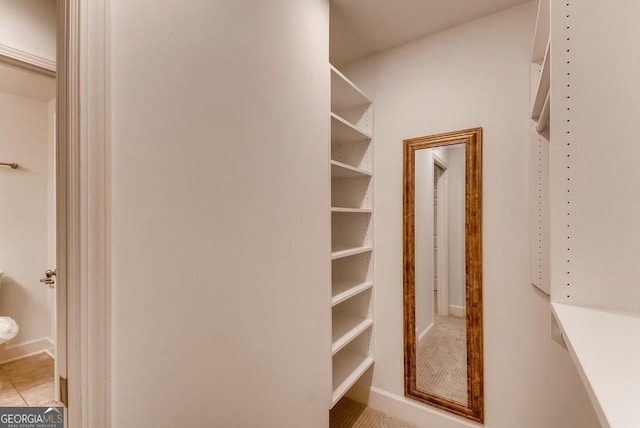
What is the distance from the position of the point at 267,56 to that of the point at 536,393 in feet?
7.33

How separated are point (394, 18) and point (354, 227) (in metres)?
1.43

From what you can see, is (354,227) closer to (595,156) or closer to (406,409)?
(406,409)

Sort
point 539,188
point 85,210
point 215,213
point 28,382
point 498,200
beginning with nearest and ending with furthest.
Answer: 1. point 85,210
2. point 215,213
3. point 539,188
4. point 498,200
5. point 28,382

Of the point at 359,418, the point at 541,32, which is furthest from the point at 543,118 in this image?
the point at 359,418

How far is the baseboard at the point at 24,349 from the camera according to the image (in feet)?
7.93

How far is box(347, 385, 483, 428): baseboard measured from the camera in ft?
5.82

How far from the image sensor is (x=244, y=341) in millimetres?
1053

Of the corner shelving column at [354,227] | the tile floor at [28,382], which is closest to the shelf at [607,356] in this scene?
the corner shelving column at [354,227]

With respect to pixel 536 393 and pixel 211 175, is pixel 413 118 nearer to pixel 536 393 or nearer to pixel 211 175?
pixel 211 175

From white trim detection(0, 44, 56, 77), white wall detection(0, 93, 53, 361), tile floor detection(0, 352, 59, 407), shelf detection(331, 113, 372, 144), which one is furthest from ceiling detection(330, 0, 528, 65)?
tile floor detection(0, 352, 59, 407)

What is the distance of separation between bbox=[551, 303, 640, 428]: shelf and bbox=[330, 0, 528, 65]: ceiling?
172 cm

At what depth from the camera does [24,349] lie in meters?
2.53

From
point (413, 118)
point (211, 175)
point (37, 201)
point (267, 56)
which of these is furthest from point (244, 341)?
point (37, 201)

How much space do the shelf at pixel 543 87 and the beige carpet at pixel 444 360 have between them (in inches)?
50.6
